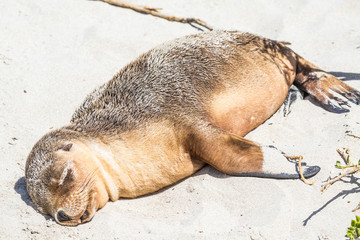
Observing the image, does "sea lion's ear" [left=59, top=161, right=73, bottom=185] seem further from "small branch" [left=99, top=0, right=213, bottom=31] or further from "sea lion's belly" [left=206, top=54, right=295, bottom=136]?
"small branch" [left=99, top=0, right=213, bottom=31]

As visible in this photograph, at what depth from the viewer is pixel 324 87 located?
5.23 meters

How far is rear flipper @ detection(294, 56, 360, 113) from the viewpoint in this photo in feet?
16.4

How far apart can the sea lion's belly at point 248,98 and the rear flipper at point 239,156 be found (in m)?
0.26

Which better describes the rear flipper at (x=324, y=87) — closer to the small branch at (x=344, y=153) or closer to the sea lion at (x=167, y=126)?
the sea lion at (x=167, y=126)

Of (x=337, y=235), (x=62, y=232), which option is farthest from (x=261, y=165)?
(x=62, y=232)

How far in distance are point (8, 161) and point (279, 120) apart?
9.19 feet

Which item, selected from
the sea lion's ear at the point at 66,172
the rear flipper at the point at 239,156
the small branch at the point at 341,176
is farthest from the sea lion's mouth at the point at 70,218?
the small branch at the point at 341,176

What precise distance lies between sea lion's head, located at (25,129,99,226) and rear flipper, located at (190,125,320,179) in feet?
3.41

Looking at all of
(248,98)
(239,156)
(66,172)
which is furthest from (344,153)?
(66,172)

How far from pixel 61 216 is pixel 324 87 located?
10.3ft

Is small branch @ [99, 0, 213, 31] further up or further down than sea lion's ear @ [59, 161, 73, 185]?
further up

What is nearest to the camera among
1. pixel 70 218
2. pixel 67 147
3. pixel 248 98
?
pixel 70 218

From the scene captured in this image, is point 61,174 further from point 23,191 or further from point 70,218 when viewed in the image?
point 23,191

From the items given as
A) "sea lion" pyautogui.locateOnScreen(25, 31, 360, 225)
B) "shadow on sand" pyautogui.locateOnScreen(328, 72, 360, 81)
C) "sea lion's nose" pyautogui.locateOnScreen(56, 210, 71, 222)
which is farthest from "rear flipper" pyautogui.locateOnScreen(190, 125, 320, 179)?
"shadow on sand" pyautogui.locateOnScreen(328, 72, 360, 81)
